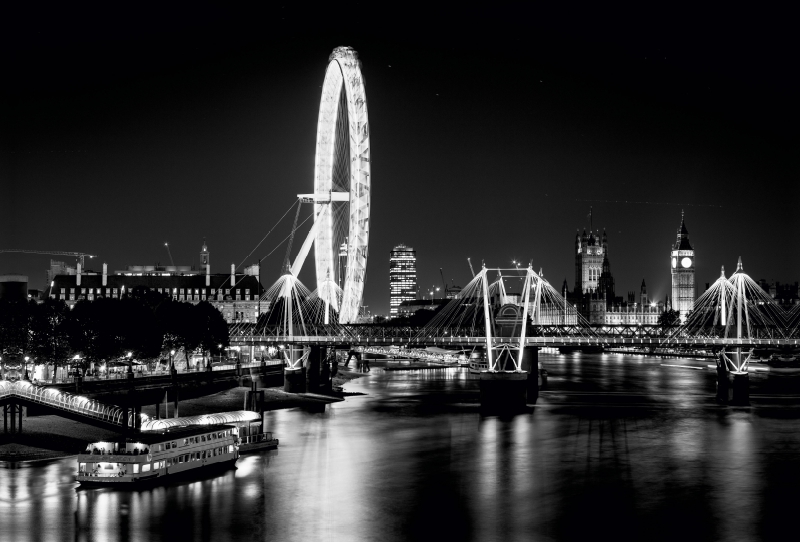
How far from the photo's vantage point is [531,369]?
78.2m

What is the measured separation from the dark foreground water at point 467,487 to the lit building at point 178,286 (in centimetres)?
8616

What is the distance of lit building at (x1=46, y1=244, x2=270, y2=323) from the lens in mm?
144750

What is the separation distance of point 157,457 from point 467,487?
461 inches

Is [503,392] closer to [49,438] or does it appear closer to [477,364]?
[49,438]

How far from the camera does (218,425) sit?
43094mm

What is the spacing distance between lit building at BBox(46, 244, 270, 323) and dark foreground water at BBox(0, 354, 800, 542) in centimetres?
8616

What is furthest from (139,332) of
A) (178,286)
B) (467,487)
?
(178,286)

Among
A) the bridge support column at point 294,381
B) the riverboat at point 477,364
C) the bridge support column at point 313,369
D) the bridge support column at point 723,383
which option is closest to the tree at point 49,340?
the bridge support column at point 294,381

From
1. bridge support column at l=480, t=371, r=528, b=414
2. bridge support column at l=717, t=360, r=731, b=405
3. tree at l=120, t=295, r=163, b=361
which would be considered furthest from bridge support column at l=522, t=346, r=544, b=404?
tree at l=120, t=295, r=163, b=361

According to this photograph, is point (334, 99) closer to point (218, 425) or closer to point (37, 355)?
point (37, 355)

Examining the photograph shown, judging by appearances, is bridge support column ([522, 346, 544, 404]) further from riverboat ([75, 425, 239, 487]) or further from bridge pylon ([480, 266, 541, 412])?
riverboat ([75, 425, 239, 487])

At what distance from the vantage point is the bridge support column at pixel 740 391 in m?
73.2

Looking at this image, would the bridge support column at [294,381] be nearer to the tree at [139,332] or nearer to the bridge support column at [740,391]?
the tree at [139,332]

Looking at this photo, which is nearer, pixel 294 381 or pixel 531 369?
pixel 531 369
